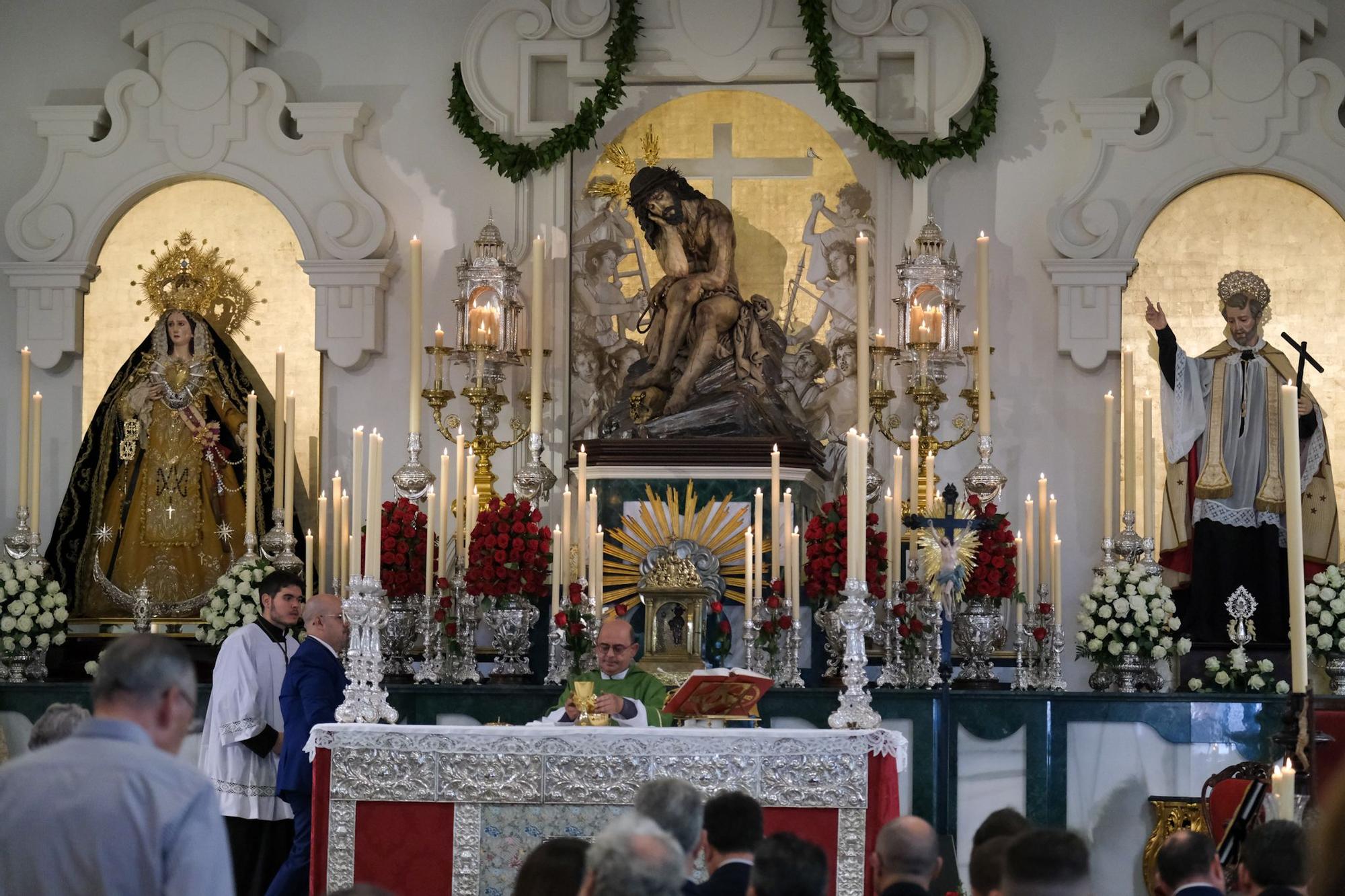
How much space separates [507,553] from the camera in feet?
29.4

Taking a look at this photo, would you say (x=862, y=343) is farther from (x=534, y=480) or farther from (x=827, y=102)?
(x=827, y=102)

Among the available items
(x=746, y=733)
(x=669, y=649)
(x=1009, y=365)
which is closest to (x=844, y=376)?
(x=1009, y=365)

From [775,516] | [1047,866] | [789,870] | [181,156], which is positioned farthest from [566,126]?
[1047,866]

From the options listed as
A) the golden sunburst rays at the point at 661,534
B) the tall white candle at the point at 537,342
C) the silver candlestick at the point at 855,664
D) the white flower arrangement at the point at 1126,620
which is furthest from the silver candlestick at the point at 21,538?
the white flower arrangement at the point at 1126,620

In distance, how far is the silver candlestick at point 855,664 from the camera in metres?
6.86

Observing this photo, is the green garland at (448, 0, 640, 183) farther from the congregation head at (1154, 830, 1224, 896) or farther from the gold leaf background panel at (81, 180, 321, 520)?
the congregation head at (1154, 830, 1224, 896)

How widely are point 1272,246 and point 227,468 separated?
6.39 meters

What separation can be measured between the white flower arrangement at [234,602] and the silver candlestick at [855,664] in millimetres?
3898

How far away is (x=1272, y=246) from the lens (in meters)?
11.0

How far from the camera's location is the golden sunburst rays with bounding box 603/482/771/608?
969cm

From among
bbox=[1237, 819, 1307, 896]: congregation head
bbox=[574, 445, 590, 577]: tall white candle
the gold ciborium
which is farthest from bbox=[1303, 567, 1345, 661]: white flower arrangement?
bbox=[1237, 819, 1307, 896]: congregation head

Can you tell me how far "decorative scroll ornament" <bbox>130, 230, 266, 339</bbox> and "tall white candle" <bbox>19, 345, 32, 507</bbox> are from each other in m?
0.89

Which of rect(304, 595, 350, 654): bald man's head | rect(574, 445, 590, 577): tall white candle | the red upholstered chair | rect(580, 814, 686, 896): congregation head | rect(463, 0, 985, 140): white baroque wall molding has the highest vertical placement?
rect(463, 0, 985, 140): white baroque wall molding

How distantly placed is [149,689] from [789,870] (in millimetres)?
1463
